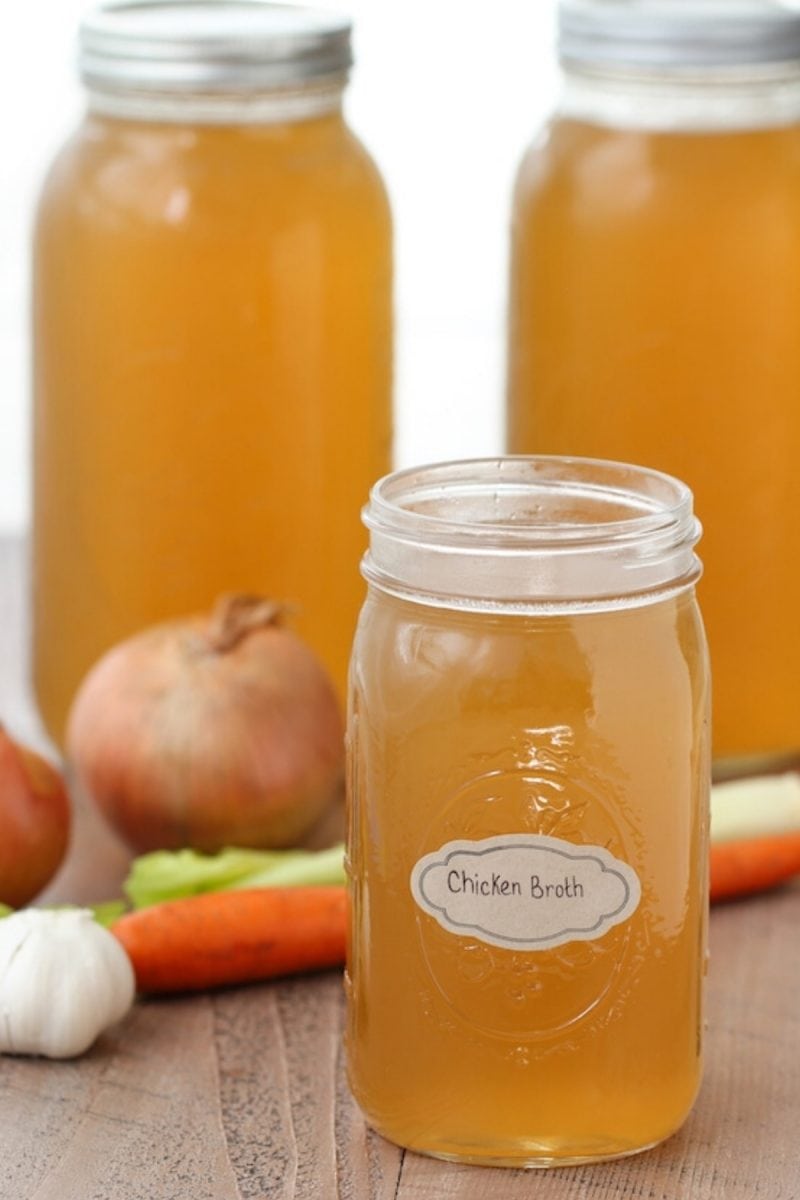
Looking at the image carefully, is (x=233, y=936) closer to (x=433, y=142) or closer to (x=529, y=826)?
(x=529, y=826)

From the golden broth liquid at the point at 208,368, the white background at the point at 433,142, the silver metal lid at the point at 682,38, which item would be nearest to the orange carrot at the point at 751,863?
the golden broth liquid at the point at 208,368

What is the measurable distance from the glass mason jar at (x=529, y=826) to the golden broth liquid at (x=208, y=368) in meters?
0.46

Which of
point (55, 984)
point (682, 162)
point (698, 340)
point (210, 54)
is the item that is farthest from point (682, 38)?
point (55, 984)

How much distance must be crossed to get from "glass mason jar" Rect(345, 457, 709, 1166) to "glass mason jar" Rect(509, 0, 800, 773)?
410 millimetres

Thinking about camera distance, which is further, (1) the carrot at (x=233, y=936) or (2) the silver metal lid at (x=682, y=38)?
(2) the silver metal lid at (x=682, y=38)

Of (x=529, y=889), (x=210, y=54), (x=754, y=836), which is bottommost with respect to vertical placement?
(x=754, y=836)

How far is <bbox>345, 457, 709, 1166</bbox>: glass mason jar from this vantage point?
0.89 metres

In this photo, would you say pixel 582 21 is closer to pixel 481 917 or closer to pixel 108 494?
pixel 108 494

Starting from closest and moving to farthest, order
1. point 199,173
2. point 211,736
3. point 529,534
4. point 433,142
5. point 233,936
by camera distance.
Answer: point 529,534 → point 233,936 → point 211,736 → point 199,173 → point 433,142

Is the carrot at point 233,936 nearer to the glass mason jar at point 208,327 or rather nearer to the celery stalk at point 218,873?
the celery stalk at point 218,873

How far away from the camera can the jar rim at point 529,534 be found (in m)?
0.88

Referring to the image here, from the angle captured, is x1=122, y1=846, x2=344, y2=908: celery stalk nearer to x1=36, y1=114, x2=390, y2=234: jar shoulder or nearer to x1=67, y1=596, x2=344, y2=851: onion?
x1=67, y1=596, x2=344, y2=851: onion

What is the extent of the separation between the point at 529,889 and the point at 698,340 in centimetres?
55

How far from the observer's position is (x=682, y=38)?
1291 mm
